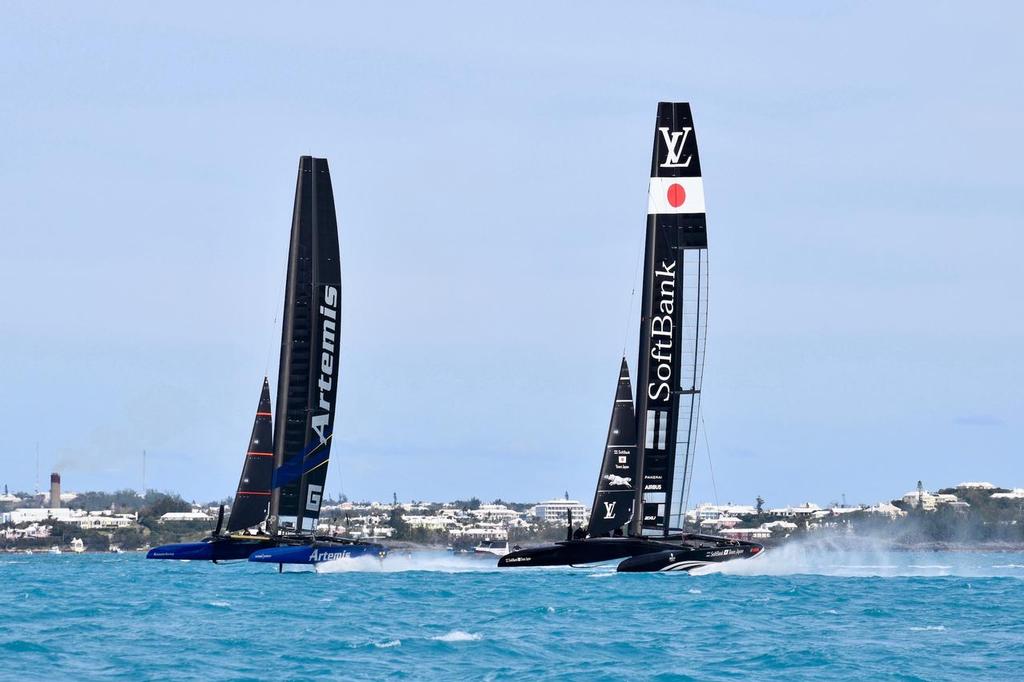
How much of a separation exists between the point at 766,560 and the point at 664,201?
1491 centimetres

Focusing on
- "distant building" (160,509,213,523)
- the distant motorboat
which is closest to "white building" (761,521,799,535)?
the distant motorboat

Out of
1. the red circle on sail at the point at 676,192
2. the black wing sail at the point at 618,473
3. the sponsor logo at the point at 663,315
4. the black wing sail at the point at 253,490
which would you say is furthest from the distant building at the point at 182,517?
the red circle on sail at the point at 676,192

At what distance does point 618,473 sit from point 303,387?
14.6m

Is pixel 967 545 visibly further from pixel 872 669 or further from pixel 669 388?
pixel 872 669

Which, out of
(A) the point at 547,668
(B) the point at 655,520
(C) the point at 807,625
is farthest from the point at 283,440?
(A) the point at 547,668

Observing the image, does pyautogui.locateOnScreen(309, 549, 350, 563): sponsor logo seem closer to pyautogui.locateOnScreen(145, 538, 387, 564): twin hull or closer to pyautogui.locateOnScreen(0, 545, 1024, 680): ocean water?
pyautogui.locateOnScreen(145, 538, 387, 564): twin hull

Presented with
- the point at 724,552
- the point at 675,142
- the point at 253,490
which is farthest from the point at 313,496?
the point at 675,142

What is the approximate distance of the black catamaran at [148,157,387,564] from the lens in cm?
6850

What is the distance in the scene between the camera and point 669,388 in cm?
6028

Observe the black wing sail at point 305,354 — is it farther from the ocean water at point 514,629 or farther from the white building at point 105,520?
the white building at point 105,520

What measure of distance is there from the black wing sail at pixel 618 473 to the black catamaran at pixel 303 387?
37.4 feet

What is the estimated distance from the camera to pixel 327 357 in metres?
69.2

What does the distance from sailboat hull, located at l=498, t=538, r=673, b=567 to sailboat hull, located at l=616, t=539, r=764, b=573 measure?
904 mm

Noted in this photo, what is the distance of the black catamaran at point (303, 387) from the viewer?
68500 millimetres
